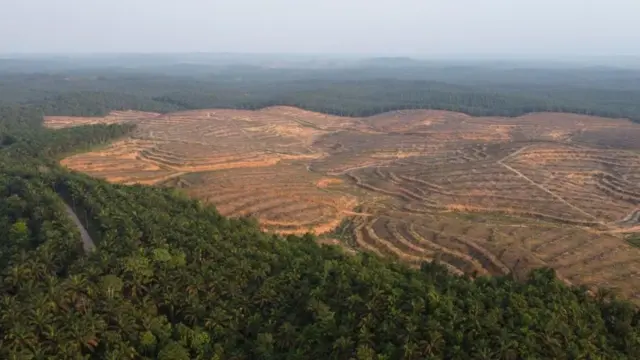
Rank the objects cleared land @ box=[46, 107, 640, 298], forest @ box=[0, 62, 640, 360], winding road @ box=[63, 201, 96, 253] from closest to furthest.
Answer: forest @ box=[0, 62, 640, 360], winding road @ box=[63, 201, 96, 253], cleared land @ box=[46, 107, 640, 298]

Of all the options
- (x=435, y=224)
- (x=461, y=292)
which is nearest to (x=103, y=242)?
(x=461, y=292)

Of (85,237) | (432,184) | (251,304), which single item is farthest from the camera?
(432,184)

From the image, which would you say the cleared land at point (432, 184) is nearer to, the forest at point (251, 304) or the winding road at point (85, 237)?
the forest at point (251, 304)

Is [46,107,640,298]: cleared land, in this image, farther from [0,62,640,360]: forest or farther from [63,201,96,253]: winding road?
[63,201,96,253]: winding road

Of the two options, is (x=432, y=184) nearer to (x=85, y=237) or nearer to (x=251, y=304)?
(x=251, y=304)

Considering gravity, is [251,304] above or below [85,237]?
below

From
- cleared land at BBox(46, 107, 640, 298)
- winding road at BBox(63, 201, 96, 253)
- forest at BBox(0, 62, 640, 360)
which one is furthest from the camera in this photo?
cleared land at BBox(46, 107, 640, 298)

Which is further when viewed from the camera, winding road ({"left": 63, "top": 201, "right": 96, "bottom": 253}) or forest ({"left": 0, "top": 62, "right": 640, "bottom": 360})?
winding road ({"left": 63, "top": 201, "right": 96, "bottom": 253})

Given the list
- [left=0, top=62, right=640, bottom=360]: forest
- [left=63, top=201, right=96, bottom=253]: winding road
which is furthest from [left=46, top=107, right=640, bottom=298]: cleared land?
[left=63, top=201, right=96, bottom=253]: winding road

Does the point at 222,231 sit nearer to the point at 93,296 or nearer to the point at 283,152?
the point at 93,296

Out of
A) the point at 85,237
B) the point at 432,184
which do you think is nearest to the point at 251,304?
the point at 85,237
